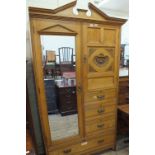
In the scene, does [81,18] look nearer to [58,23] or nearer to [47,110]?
[58,23]

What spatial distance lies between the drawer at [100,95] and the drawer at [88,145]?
558 mm

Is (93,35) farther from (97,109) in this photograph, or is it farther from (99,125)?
(99,125)

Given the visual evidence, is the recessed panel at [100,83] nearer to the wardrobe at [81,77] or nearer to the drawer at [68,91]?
the wardrobe at [81,77]

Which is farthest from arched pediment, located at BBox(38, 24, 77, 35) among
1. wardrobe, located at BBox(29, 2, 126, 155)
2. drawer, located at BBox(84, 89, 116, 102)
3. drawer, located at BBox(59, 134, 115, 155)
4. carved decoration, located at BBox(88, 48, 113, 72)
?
drawer, located at BBox(59, 134, 115, 155)

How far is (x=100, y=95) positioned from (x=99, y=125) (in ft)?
1.35

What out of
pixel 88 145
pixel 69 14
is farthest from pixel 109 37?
pixel 88 145

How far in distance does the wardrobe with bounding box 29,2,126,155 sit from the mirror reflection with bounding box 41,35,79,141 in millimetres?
10

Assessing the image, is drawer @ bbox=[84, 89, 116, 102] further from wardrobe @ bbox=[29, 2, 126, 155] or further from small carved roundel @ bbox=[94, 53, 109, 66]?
small carved roundel @ bbox=[94, 53, 109, 66]

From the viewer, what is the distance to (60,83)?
5.77ft

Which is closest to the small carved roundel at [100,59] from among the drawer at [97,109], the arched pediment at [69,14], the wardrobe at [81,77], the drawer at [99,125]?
the wardrobe at [81,77]

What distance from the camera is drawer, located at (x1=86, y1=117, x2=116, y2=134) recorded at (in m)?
1.90

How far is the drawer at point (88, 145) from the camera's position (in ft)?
6.06
